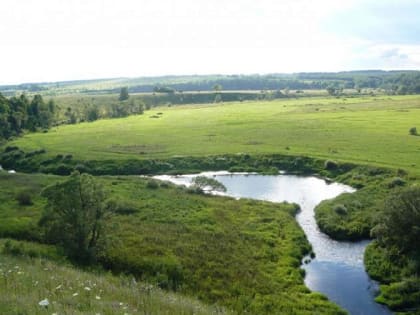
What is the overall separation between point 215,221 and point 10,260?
953 inches

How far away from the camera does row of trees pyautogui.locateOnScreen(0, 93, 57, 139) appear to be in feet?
402

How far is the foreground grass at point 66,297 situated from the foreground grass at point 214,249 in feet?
2.40

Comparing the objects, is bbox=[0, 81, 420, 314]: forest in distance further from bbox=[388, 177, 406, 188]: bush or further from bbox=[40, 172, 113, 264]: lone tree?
bbox=[388, 177, 406, 188]: bush

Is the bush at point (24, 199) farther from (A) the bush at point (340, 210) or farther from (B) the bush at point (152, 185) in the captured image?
(A) the bush at point (340, 210)

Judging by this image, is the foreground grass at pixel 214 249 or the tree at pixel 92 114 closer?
the foreground grass at pixel 214 249

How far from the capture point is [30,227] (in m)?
43.1

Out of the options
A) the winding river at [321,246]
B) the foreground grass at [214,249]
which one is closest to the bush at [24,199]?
the foreground grass at [214,249]

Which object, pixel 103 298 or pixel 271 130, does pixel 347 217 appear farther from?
pixel 271 130

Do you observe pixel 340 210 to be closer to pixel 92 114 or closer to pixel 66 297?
pixel 66 297

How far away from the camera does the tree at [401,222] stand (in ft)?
116

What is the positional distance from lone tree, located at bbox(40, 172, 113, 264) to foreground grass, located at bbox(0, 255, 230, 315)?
852 cm

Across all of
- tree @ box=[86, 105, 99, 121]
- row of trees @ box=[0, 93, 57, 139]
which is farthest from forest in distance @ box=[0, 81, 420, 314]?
tree @ box=[86, 105, 99, 121]

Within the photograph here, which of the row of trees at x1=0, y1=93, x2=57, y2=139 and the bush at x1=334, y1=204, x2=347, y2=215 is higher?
the row of trees at x1=0, y1=93, x2=57, y2=139

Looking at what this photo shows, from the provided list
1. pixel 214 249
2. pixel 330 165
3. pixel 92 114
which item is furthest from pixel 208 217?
pixel 92 114
